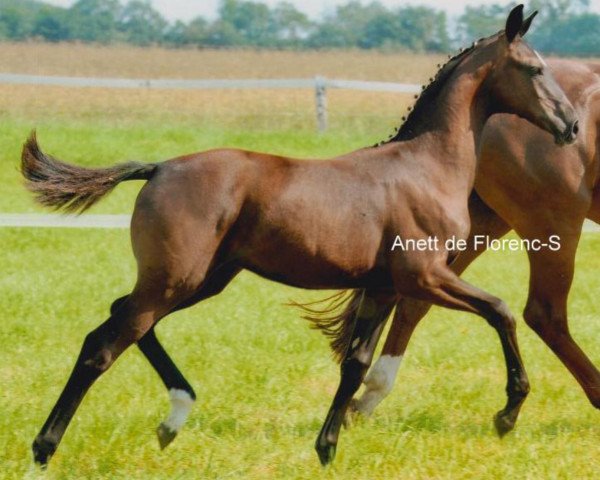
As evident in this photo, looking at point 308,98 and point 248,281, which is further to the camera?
point 308,98

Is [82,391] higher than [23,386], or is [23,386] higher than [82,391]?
[82,391]

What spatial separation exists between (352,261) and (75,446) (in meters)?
1.44

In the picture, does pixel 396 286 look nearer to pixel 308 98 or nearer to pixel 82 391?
pixel 82 391

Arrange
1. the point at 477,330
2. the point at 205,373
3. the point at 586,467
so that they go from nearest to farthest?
the point at 586,467 < the point at 205,373 < the point at 477,330

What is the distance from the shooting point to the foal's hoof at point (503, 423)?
206 inches

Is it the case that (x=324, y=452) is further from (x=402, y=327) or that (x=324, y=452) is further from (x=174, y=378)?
(x=402, y=327)

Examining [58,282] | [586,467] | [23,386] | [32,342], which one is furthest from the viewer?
[58,282]

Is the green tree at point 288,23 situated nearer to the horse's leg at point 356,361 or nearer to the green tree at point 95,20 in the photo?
the green tree at point 95,20

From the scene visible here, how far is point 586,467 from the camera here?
4.81m

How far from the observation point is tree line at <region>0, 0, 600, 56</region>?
5034 centimetres

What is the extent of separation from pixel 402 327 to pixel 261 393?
83cm

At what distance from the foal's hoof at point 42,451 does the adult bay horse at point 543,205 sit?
1.74 m

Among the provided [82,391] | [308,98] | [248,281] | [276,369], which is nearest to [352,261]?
[82,391]

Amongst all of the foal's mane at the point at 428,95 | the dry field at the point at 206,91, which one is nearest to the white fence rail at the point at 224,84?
the dry field at the point at 206,91
